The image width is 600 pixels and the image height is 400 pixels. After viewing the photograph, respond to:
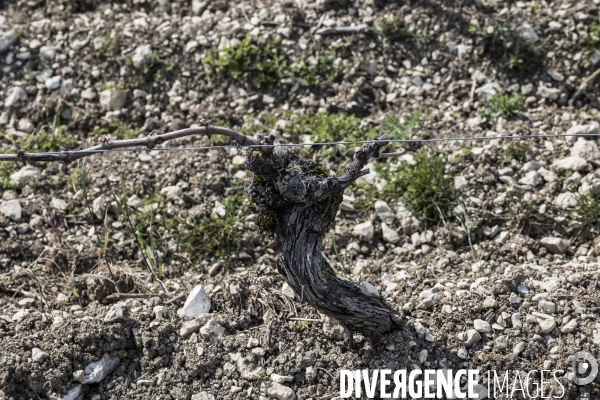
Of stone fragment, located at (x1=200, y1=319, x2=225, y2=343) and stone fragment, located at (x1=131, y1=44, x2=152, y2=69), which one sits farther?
stone fragment, located at (x1=131, y1=44, x2=152, y2=69)

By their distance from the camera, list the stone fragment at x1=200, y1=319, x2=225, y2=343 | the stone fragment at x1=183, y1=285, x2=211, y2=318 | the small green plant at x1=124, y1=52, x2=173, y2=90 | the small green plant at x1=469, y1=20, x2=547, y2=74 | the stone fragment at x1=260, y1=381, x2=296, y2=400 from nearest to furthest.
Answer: the stone fragment at x1=260, y1=381, x2=296, y2=400, the stone fragment at x1=200, y1=319, x2=225, y2=343, the stone fragment at x1=183, y1=285, x2=211, y2=318, the small green plant at x1=469, y1=20, x2=547, y2=74, the small green plant at x1=124, y1=52, x2=173, y2=90

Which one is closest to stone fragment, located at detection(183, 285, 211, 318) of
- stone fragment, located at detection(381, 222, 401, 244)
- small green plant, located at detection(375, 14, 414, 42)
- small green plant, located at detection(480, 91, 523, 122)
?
stone fragment, located at detection(381, 222, 401, 244)

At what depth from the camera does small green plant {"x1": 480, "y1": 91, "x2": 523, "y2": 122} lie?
17.7 feet

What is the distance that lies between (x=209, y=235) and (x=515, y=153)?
7.35 ft

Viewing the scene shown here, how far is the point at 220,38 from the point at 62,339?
2966mm

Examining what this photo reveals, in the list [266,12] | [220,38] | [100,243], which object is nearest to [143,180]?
[100,243]

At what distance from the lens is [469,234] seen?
184 inches

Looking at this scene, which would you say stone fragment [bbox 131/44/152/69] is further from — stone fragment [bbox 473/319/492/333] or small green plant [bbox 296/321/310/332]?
stone fragment [bbox 473/319/492/333]

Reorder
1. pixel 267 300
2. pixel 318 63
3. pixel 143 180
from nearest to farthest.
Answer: pixel 267 300 → pixel 143 180 → pixel 318 63

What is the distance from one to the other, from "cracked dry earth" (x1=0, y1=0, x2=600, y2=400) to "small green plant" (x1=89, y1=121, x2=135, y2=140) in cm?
3

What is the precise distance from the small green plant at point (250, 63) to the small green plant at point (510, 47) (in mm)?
1637

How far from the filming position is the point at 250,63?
5.83 meters

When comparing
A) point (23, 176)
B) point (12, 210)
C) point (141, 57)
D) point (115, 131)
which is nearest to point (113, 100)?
point (115, 131)

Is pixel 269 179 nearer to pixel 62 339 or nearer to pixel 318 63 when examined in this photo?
pixel 62 339
